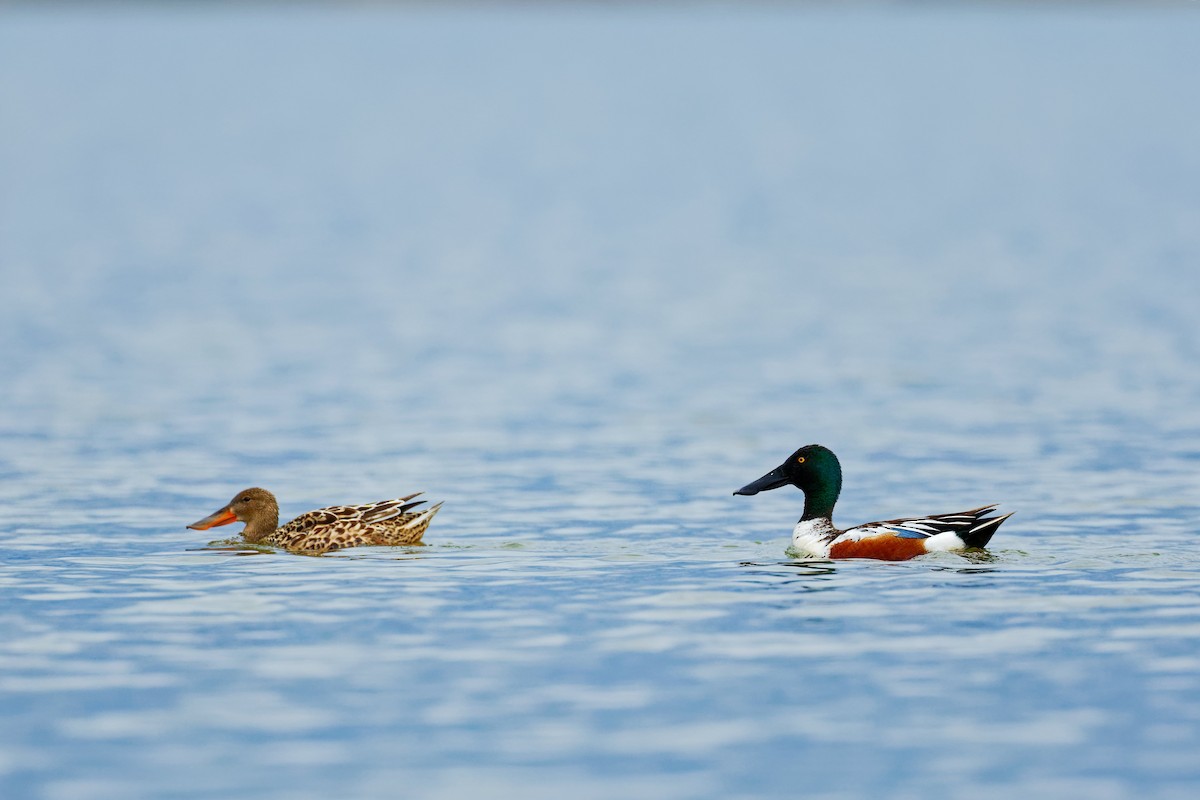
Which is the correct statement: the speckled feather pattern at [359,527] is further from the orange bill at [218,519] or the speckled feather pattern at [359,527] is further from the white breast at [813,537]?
the white breast at [813,537]

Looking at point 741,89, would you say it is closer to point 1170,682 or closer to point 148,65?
point 148,65

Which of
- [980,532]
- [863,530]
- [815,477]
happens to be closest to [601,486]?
[815,477]

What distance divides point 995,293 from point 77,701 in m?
27.3

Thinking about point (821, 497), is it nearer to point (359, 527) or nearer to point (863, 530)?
point (863, 530)

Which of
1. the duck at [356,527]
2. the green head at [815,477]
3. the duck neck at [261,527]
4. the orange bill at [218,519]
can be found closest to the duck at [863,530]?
the green head at [815,477]

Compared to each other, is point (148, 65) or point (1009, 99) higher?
point (148, 65)

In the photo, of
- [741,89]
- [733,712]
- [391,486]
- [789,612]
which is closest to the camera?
[733,712]

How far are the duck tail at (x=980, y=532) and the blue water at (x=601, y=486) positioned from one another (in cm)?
21

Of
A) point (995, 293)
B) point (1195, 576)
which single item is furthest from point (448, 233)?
point (1195, 576)

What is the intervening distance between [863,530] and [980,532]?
33.8 inches

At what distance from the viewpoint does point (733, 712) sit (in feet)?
39.8

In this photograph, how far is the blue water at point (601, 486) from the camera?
11.6 metres

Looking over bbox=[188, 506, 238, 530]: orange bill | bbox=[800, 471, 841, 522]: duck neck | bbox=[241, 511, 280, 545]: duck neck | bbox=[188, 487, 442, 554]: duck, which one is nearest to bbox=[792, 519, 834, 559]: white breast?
bbox=[800, 471, 841, 522]: duck neck

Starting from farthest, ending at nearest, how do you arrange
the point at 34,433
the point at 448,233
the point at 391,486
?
the point at 448,233, the point at 34,433, the point at 391,486
